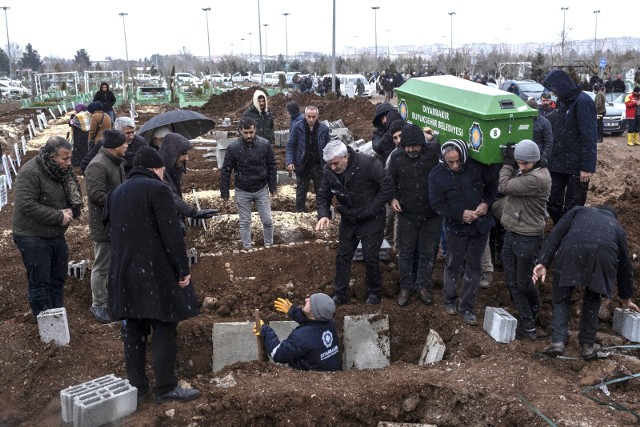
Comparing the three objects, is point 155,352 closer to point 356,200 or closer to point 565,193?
point 356,200

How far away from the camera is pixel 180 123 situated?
8.61m

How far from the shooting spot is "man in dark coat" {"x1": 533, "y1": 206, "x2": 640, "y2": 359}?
5.12m

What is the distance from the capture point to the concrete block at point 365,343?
6.40 m

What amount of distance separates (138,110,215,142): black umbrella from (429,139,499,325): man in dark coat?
354cm

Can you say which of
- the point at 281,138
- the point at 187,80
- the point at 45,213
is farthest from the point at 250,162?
the point at 187,80

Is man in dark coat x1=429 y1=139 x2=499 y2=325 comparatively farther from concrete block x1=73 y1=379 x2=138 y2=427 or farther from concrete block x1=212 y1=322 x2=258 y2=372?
concrete block x1=73 y1=379 x2=138 y2=427

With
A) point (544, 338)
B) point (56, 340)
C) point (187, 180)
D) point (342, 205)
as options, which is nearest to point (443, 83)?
point (342, 205)

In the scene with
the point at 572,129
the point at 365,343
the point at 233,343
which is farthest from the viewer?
the point at 572,129

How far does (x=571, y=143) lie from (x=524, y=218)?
1.76m

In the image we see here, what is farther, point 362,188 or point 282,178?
point 282,178

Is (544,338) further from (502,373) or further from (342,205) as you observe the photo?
(342,205)

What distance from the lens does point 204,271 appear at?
7.76 metres

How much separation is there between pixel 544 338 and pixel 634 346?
0.78 meters

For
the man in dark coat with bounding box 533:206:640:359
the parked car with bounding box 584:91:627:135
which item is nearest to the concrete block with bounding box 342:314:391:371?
the man in dark coat with bounding box 533:206:640:359
